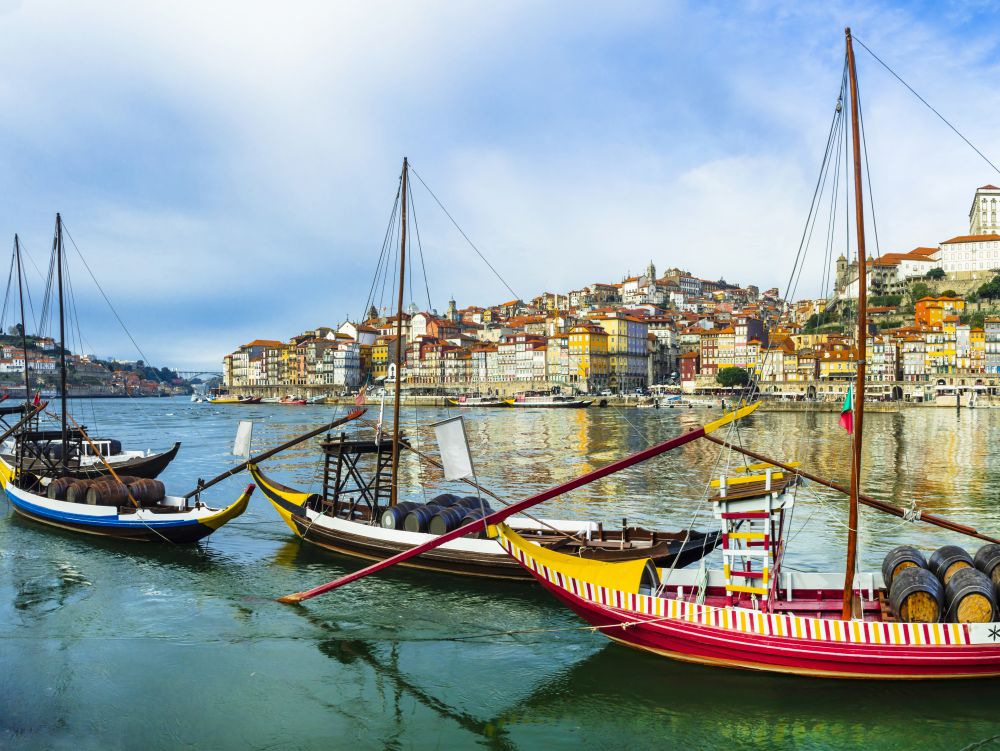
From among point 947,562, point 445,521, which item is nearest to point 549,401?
point 445,521

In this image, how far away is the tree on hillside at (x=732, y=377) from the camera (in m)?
102

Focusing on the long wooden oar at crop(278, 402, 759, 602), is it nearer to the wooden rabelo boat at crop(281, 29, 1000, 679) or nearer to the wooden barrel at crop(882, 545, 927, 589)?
the wooden rabelo boat at crop(281, 29, 1000, 679)

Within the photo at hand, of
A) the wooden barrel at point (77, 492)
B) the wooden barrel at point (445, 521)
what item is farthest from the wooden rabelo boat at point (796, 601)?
the wooden barrel at point (77, 492)

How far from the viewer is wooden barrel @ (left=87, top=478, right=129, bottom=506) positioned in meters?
17.8

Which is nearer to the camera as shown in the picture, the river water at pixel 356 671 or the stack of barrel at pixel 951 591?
the river water at pixel 356 671

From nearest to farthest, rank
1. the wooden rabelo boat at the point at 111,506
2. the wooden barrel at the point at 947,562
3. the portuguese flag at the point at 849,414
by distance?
1. the wooden barrel at the point at 947,562
2. the portuguese flag at the point at 849,414
3. the wooden rabelo boat at the point at 111,506

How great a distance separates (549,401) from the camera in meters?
97.8

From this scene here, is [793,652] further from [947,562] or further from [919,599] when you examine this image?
[947,562]

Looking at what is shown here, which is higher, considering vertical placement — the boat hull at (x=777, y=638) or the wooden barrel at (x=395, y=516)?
the wooden barrel at (x=395, y=516)

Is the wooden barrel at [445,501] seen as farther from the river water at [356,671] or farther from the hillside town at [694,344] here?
the hillside town at [694,344]

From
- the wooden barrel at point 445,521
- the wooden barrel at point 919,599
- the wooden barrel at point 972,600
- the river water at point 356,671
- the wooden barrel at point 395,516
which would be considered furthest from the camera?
the wooden barrel at point 395,516

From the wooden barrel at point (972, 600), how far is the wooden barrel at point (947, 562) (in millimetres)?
348

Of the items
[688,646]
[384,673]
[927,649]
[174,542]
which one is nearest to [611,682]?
[688,646]

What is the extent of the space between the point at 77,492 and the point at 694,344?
386 feet
